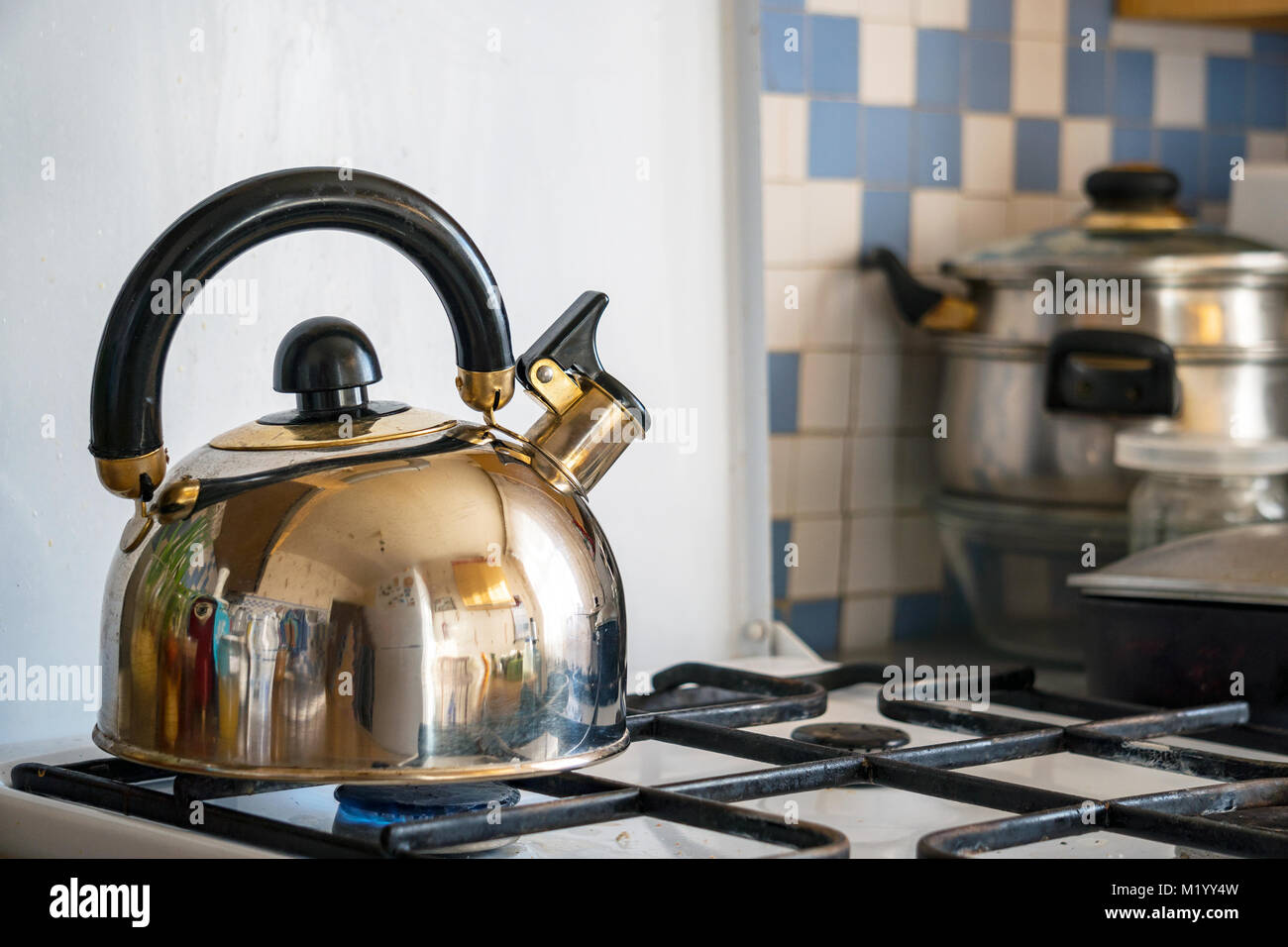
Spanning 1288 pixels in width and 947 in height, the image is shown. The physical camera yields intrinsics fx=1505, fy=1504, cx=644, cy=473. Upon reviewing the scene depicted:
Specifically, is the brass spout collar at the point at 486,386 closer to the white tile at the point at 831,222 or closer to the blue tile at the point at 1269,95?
the white tile at the point at 831,222

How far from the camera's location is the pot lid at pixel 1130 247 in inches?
45.5

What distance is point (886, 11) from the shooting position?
1.31 m

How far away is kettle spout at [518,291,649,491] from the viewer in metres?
0.62

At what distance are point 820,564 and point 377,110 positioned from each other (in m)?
0.64

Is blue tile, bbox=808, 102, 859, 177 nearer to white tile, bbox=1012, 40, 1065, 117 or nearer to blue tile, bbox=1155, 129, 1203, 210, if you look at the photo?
white tile, bbox=1012, 40, 1065, 117

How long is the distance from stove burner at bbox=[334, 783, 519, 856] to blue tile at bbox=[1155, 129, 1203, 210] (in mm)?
1191

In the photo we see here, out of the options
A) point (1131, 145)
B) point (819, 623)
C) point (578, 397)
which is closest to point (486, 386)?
point (578, 397)

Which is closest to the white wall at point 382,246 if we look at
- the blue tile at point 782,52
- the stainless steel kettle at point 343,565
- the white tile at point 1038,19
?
the stainless steel kettle at point 343,565

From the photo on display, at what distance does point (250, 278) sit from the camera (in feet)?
2.59

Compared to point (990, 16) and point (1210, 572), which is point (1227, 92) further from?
point (1210, 572)

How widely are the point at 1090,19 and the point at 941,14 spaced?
0.62 ft
